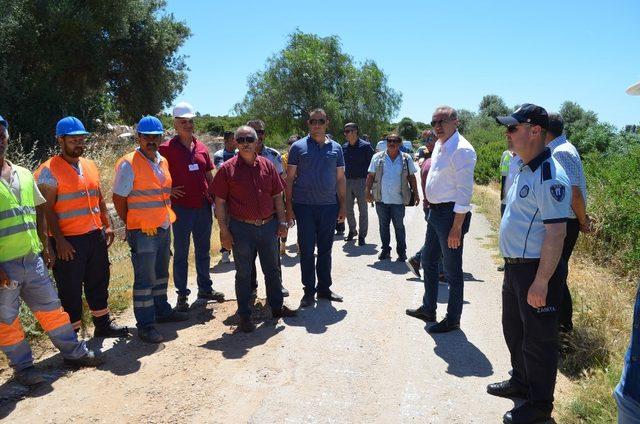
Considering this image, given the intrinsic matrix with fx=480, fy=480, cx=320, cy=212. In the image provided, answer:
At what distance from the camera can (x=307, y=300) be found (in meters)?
5.54

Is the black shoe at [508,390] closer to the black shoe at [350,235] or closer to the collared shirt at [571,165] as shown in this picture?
the collared shirt at [571,165]

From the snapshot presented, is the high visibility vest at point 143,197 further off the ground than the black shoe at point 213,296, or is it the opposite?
the high visibility vest at point 143,197

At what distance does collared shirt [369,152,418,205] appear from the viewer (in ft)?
25.2

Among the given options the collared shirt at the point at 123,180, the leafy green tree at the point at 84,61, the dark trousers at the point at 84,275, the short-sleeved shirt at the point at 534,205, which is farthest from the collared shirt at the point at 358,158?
the leafy green tree at the point at 84,61

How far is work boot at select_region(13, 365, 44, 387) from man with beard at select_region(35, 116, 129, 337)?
730mm

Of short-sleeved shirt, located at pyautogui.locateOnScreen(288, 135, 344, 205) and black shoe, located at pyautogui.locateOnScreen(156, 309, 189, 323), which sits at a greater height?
short-sleeved shirt, located at pyautogui.locateOnScreen(288, 135, 344, 205)

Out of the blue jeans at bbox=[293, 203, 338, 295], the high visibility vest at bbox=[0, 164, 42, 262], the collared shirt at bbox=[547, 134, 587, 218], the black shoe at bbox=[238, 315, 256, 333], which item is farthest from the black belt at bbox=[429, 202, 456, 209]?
the high visibility vest at bbox=[0, 164, 42, 262]

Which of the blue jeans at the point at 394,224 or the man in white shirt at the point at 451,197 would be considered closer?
the man in white shirt at the point at 451,197

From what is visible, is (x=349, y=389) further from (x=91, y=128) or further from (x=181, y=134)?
(x=91, y=128)

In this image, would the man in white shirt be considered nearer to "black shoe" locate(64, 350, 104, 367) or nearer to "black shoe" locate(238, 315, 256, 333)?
"black shoe" locate(238, 315, 256, 333)

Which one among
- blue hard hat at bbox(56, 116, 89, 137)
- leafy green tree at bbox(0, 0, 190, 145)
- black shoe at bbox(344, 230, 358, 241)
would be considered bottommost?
black shoe at bbox(344, 230, 358, 241)

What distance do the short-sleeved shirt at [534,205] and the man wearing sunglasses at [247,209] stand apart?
236cm

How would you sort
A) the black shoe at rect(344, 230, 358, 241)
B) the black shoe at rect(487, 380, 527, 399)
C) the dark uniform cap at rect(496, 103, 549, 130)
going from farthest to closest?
the black shoe at rect(344, 230, 358, 241) → the black shoe at rect(487, 380, 527, 399) → the dark uniform cap at rect(496, 103, 549, 130)

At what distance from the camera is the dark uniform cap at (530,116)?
313 centimetres
